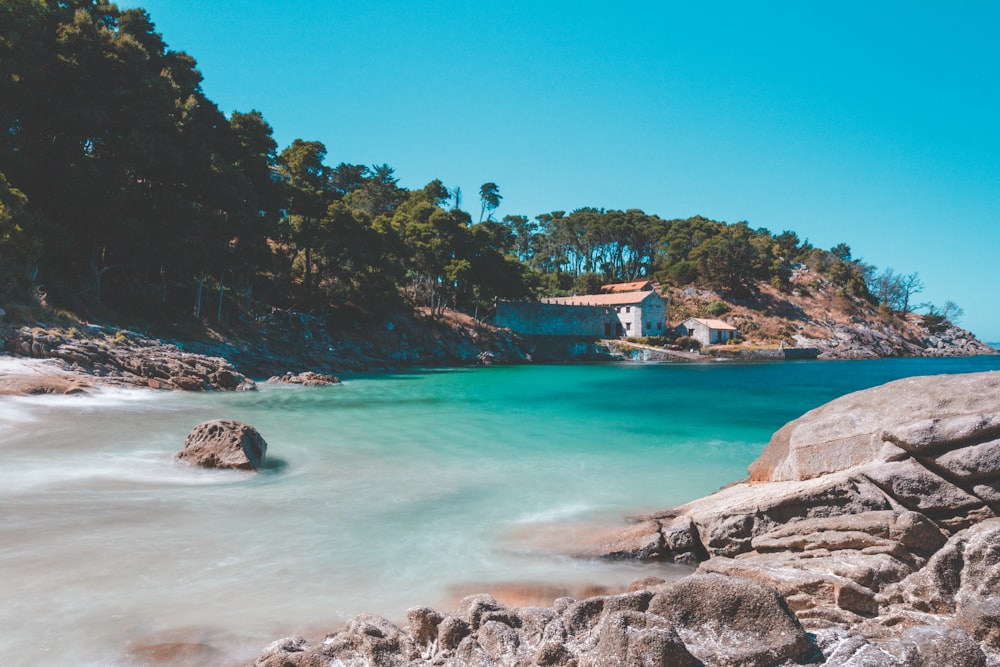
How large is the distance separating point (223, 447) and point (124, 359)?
592 inches

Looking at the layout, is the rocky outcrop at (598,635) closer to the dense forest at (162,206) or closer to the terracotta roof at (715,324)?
the dense forest at (162,206)

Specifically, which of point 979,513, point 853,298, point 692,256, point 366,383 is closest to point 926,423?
point 979,513

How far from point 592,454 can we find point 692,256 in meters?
83.5

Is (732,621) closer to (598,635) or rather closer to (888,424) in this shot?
(598,635)

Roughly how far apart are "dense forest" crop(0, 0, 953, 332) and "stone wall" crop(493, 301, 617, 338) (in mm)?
4319

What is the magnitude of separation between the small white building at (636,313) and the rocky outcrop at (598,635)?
224 ft

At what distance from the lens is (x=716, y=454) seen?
1633cm

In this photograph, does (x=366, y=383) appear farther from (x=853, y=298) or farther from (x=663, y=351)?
(x=853, y=298)

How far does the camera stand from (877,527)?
6.56m

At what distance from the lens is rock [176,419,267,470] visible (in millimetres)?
11852

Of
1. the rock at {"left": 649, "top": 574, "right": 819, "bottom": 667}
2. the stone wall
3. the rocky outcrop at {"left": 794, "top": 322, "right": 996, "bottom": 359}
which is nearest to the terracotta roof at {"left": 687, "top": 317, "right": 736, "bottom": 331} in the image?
the rocky outcrop at {"left": 794, "top": 322, "right": 996, "bottom": 359}

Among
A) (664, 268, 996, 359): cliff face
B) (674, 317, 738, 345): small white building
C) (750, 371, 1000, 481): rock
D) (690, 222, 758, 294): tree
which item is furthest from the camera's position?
(690, 222, 758, 294): tree

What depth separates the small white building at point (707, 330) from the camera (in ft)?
244

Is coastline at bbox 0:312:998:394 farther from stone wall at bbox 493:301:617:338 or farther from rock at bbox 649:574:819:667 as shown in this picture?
rock at bbox 649:574:819:667
